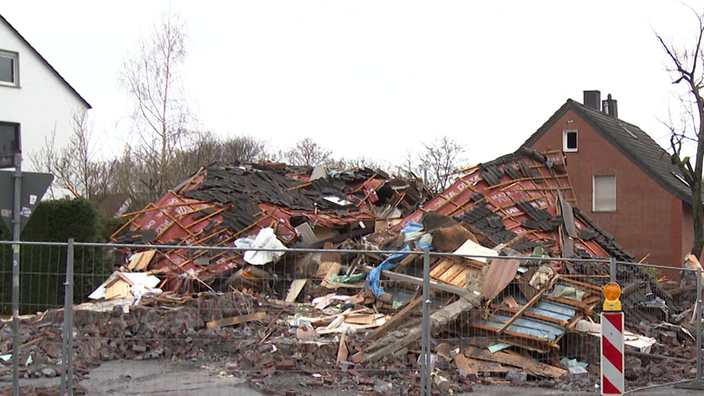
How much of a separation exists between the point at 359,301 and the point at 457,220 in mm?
4076

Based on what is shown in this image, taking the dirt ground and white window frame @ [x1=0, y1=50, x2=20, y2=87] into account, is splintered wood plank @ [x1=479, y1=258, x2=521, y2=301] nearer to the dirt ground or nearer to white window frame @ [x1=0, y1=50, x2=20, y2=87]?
the dirt ground

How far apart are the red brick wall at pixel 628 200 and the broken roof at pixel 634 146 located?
0.85ft

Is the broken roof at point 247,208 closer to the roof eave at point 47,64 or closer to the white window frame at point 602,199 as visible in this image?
the roof eave at point 47,64

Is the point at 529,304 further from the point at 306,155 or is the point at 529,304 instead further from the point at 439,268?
the point at 306,155

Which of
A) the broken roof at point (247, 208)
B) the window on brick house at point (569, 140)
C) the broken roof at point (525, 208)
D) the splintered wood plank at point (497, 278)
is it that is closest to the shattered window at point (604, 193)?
the window on brick house at point (569, 140)

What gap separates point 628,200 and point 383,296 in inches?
909

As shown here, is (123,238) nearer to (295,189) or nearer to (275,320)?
(295,189)

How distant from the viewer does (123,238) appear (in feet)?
57.6

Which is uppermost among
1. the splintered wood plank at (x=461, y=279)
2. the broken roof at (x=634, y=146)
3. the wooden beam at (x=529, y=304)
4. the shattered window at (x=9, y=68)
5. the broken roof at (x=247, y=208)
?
the shattered window at (x=9, y=68)

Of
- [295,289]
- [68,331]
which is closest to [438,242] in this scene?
[295,289]

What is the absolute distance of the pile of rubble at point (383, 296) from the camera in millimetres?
9305

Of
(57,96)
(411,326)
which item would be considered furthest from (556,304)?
(57,96)

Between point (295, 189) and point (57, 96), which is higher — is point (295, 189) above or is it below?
below

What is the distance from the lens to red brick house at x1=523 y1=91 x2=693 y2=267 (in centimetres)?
3044
